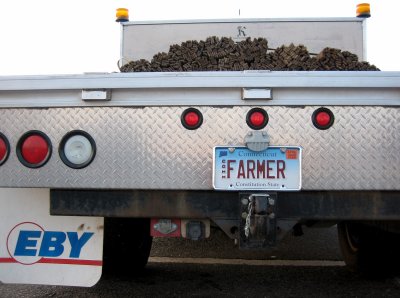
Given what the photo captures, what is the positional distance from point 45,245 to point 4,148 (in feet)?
1.90

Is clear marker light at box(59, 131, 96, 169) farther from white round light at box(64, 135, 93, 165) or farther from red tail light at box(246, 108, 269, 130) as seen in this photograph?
red tail light at box(246, 108, 269, 130)

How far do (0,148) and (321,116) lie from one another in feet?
5.33

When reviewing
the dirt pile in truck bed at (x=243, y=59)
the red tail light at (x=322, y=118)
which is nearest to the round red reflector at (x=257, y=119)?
the red tail light at (x=322, y=118)

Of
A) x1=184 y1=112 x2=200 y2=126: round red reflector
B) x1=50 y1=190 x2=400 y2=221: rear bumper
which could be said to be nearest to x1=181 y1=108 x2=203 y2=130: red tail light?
x1=184 y1=112 x2=200 y2=126: round red reflector

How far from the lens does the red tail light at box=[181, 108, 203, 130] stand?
86.4 inches

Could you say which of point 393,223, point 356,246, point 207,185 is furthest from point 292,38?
point 207,185

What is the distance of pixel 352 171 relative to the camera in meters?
2.15

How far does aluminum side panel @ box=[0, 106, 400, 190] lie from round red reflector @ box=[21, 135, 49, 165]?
0.15ft

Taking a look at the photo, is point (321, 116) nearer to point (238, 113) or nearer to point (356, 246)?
point (238, 113)

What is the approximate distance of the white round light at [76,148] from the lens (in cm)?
Answer: 224

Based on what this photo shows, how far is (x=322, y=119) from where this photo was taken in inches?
85.4

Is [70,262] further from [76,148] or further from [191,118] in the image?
[191,118]

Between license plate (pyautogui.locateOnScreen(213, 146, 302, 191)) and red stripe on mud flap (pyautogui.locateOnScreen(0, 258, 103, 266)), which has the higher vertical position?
license plate (pyautogui.locateOnScreen(213, 146, 302, 191))

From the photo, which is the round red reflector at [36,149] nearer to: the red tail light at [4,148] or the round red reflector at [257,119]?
the red tail light at [4,148]
